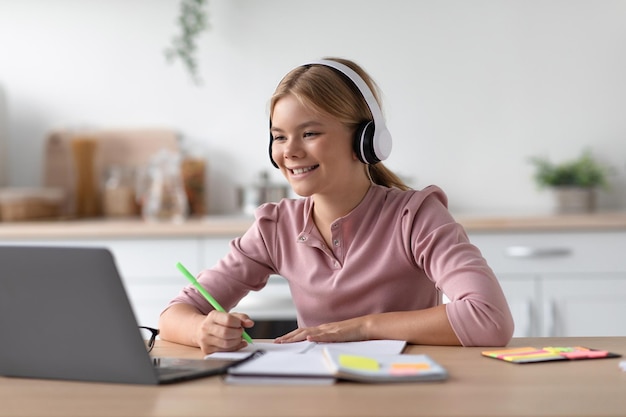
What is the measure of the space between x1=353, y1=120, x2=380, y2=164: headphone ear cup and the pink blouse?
92 millimetres

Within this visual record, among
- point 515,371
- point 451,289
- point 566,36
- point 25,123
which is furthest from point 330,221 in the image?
point 25,123

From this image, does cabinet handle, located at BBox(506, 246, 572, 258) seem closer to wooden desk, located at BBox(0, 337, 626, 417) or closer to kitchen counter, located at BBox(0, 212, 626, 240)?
kitchen counter, located at BBox(0, 212, 626, 240)

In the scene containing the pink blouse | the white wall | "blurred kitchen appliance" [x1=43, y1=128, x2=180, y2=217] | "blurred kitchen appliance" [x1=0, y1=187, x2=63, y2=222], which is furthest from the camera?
"blurred kitchen appliance" [x1=43, y1=128, x2=180, y2=217]

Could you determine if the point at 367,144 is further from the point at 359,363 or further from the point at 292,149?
the point at 359,363

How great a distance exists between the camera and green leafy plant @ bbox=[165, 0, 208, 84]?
11.1 ft

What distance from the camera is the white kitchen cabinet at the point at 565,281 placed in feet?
9.23

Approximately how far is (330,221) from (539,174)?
174cm

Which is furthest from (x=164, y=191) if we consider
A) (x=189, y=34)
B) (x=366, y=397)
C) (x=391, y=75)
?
(x=366, y=397)

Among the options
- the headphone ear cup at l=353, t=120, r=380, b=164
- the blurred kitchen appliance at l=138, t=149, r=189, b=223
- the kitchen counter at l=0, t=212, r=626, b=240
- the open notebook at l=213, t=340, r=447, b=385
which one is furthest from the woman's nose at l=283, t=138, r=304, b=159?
the blurred kitchen appliance at l=138, t=149, r=189, b=223

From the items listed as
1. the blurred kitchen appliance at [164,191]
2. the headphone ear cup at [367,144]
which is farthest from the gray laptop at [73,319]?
the blurred kitchen appliance at [164,191]

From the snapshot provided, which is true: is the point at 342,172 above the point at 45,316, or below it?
above

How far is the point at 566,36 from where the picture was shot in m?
3.32

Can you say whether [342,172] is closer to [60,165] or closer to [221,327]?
[221,327]

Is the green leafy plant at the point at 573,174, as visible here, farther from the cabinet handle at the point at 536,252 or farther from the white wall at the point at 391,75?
the cabinet handle at the point at 536,252
